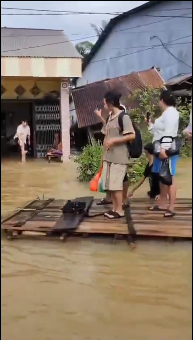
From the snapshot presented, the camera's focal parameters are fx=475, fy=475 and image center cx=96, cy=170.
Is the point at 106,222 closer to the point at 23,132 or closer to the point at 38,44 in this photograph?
the point at 23,132

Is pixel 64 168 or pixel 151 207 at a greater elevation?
pixel 64 168

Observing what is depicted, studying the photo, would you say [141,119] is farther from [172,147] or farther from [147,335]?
[147,335]

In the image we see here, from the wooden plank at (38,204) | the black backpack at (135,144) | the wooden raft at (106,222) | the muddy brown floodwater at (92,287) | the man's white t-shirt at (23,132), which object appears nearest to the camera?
the muddy brown floodwater at (92,287)

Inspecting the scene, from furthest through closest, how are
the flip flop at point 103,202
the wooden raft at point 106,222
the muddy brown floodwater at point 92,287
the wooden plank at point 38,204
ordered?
1. the wooden plank at point 38,204
2. the flip flop at point 103,202
3. the wooden raft at point 106,222
4. the muddy brown floodwater at point 92,287

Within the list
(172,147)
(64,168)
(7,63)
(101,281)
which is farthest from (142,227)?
(7,63)

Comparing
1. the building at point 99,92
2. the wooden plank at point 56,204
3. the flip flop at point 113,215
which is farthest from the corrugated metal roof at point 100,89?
the wooden plank at point 56,204

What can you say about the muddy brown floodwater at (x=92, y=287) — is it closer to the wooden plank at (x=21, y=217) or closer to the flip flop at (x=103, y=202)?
the wooden plank at (x=21, y=217)
